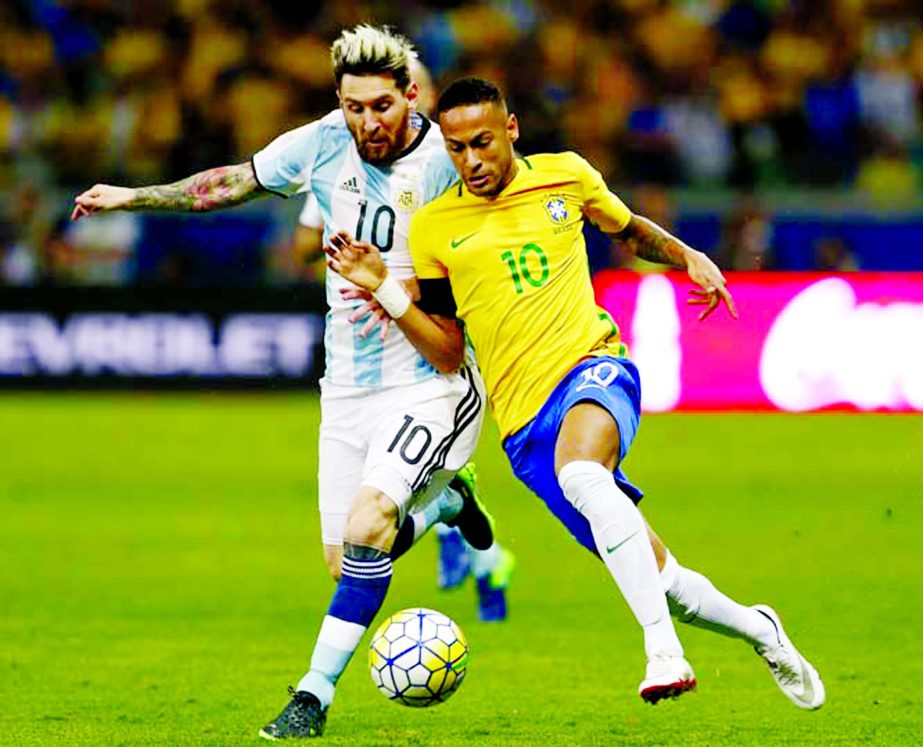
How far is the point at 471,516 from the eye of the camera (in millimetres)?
7418

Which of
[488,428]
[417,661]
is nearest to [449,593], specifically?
[417,661]

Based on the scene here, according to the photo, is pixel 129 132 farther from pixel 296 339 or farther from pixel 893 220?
pixel 893 220

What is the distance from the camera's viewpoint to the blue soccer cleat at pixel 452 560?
871cm

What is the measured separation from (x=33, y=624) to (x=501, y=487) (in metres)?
5.16

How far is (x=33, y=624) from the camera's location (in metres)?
8.16

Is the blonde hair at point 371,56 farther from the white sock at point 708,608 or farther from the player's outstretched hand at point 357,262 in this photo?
the white sock at point 708,608

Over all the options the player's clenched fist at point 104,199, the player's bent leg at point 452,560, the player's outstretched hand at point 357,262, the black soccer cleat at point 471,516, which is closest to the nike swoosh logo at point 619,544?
the player's outstretched hand at point 357,262

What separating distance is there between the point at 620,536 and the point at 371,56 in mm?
1811

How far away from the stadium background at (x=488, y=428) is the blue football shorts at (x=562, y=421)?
0.78 m

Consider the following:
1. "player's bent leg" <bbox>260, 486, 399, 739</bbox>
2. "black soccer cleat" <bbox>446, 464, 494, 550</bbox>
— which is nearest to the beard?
"player's bent leg" <bbox>260, 486, 399, 739</bbox>

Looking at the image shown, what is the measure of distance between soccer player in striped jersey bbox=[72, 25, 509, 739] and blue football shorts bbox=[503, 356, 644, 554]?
417mm

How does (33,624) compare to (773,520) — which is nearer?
(33,624)

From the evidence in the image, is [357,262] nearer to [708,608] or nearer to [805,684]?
[708,608]

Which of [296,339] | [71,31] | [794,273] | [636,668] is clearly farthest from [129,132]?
[636,668]
